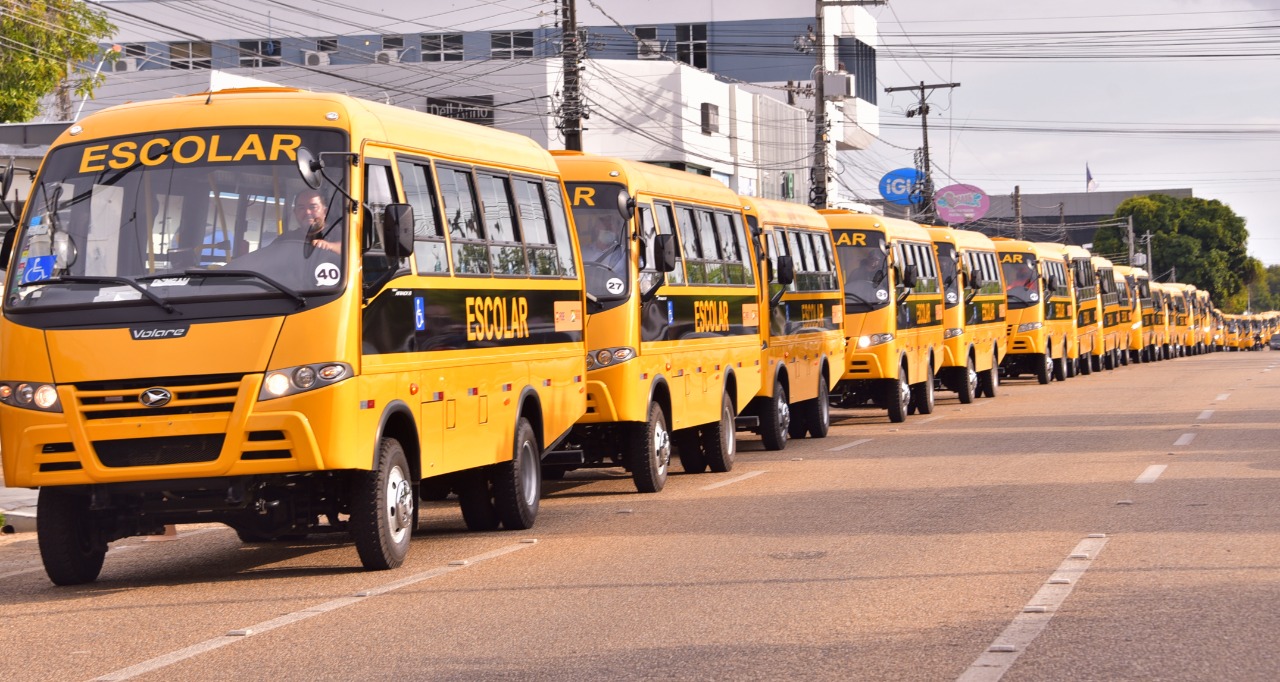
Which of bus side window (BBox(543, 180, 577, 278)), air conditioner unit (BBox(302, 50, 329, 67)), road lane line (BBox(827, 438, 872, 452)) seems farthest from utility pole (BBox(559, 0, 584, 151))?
air conditioner unit (BBox(302, 50, 329, 67))

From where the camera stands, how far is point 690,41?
7244 cm

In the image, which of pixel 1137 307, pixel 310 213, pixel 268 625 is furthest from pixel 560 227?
pixel 1137 307

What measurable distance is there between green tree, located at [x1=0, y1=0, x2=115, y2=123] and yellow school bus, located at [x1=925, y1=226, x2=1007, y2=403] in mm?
19083

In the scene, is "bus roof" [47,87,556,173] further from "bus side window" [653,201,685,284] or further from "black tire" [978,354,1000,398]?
"black tire" [978,354,1000,398]

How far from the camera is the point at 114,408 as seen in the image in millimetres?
10250

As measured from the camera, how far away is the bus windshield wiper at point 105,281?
10.2 metres

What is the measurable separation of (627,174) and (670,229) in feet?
4.05

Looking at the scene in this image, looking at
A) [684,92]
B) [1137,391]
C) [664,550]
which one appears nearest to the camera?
[664,550]

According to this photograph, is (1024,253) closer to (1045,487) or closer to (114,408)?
(1045,487)

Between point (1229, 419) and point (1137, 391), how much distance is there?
31.0 feet

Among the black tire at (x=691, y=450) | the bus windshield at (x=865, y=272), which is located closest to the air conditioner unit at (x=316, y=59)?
the bus windshield at (x=865, y=272)

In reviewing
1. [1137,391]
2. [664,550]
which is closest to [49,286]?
[664,550]

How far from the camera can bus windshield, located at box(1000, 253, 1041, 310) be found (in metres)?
39.5

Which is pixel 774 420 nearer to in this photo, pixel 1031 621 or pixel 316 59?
pixel 1031 621
